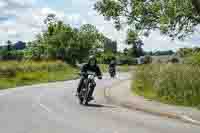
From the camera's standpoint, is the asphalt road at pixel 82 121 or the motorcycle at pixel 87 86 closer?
the asphalt road at pixel 82 121

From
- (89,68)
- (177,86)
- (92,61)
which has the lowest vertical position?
(177,86)

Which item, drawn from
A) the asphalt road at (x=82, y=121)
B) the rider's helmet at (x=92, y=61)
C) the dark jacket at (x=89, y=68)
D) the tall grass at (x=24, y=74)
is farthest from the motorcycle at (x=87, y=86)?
the tall grass at (x=24, y=74)

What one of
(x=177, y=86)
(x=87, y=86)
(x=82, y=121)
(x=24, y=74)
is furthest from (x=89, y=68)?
(x=24, y=74)

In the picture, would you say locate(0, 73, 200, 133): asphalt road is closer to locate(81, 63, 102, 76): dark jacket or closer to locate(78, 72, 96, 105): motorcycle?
locate(78, 72, 96, 105): motorcycle

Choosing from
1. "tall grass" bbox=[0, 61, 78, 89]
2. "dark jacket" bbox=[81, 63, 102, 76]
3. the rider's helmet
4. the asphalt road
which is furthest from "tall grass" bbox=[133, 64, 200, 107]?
"tall grass" bbox=[0, 61, 78, 89]

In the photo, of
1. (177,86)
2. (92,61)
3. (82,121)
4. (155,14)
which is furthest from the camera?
(155,14)

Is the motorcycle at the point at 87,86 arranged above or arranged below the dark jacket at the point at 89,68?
below

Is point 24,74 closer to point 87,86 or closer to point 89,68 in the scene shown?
point 89,68

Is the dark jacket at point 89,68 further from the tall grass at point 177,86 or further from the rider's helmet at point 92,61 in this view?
the tall grass at point 177,86

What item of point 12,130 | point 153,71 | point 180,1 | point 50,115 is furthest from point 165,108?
point 180,1

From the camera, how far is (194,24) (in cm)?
3459

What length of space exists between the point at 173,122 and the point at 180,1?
64.5 ft

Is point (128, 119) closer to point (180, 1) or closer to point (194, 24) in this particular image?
point (180, 1)

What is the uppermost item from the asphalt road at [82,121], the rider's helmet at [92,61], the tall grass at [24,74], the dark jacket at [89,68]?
the rider's helmet at [92,61]
